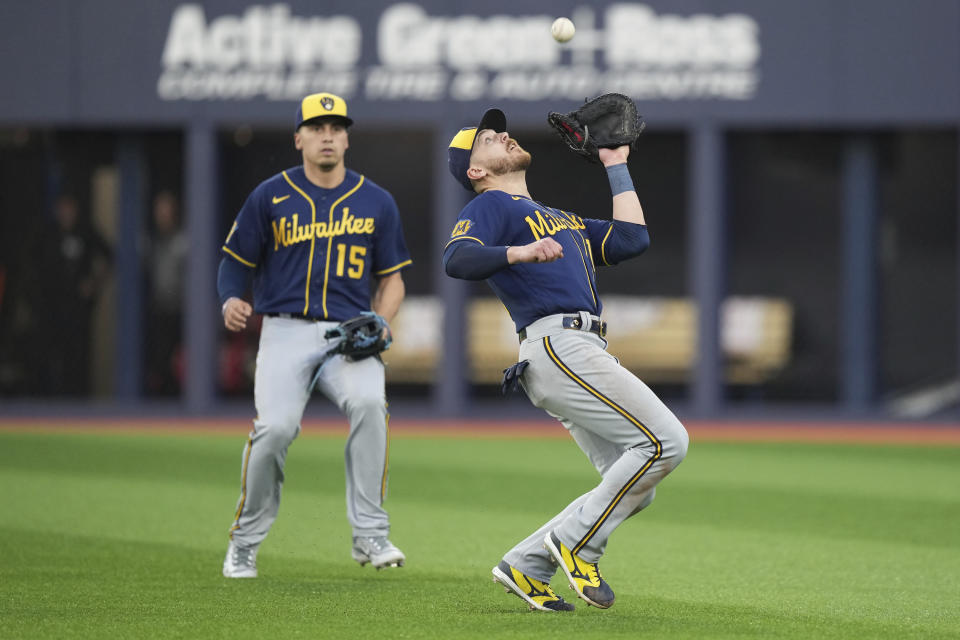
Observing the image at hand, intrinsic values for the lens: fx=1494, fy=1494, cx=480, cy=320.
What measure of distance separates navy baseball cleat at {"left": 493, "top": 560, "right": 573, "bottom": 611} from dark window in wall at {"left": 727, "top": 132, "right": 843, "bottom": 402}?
12497 mm

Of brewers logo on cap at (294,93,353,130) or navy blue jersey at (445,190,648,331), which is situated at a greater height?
brewers logo on cap at (294,93,353,130)

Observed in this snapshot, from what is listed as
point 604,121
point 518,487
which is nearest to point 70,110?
point 518,487

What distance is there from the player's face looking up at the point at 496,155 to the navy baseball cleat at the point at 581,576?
5.26 feet

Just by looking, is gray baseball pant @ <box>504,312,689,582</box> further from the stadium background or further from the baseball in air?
the stadium background

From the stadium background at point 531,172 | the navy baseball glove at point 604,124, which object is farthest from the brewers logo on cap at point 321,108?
the stadium background at point 531,172

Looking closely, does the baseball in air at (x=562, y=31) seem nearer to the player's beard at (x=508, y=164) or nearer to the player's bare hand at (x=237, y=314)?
the player's beard at (x=508, y=164)

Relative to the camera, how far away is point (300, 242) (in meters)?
7.46

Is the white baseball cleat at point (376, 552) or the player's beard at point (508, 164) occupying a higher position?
the player's beard at point (508, 164)

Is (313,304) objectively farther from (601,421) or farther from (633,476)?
(633,476)

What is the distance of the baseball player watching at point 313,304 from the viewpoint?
23.5ft

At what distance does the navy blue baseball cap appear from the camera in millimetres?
6473

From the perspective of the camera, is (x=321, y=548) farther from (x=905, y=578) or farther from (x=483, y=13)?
(x=483, y=13)

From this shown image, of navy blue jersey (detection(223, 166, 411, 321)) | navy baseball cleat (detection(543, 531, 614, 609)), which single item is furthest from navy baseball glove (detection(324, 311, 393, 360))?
navy baseball cleat (detection(543, 531, 614, 609))

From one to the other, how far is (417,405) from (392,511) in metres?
8.66
